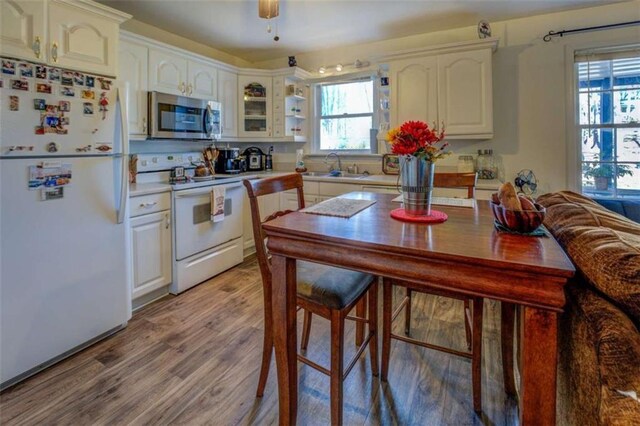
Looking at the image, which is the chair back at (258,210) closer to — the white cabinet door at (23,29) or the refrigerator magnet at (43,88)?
the refrigerator magnet at (43,88)

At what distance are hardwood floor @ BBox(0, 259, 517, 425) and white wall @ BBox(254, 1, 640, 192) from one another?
174cm

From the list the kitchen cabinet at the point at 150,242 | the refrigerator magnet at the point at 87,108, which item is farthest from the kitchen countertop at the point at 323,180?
the refrigerator magnet at the point at 87,108

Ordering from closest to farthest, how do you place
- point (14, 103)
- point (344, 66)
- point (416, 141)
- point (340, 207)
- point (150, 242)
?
1. point (416, 141)
2. point (340, 207)
3. point (14, 103)
4. point (150, 242)
5. point (344, 66)

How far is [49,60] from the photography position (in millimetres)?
1822

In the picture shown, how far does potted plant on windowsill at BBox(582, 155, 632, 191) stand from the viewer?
2.99 metres

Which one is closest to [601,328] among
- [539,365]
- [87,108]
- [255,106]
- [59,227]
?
[539,365]

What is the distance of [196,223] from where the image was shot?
118 inches

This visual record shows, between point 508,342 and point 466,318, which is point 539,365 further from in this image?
point 466,318

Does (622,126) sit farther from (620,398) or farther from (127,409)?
(127,409)

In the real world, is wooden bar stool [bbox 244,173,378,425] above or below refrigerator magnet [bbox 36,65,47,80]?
below

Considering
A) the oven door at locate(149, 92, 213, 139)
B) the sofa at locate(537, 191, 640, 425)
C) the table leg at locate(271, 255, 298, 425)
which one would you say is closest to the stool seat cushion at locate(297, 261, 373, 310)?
the table leg at locate(271, 255, 298, 425)

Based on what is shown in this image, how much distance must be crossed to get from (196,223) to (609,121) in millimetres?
3793

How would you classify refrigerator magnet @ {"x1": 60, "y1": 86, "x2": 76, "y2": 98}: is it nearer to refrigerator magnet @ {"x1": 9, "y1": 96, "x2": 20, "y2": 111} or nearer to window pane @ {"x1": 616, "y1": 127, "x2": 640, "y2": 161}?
refrigerator magnet @ {"x1": 9, "y1": 96, "x2": 20, "y2": 111}

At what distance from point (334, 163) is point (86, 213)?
9.08 ft
